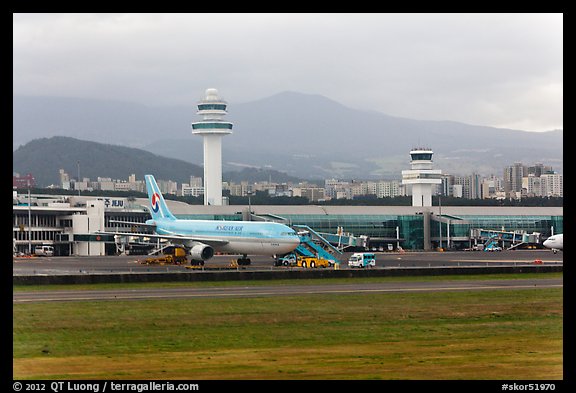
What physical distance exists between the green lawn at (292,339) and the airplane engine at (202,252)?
37.7 meters

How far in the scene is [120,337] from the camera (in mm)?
34156

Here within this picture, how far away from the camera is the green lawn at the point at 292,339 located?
89.7 ft

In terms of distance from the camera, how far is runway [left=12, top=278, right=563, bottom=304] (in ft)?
165

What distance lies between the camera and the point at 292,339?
111 feet

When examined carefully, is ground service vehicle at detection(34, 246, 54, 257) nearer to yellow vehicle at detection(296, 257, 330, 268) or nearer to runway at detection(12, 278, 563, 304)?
yellow vehicle at detection(296, 257, 330, 268)

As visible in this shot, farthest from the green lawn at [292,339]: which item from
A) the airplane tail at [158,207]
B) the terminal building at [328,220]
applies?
the terminal building at [328,220]

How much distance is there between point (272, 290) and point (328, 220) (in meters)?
106

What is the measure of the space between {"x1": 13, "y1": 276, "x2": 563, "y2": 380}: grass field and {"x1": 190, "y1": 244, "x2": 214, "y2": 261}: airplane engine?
37911mm

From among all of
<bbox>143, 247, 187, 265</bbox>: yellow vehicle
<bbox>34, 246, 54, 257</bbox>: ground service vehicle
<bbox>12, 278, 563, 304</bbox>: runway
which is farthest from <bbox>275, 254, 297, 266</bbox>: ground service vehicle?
<bbox>34, 246, 54, 257</bbox>: ground service vehicle
